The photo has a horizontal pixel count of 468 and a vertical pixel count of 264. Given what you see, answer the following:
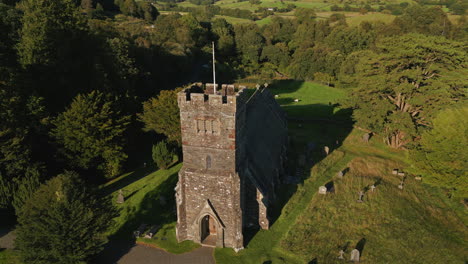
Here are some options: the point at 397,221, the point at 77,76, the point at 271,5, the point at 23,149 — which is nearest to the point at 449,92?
the point at 397,221

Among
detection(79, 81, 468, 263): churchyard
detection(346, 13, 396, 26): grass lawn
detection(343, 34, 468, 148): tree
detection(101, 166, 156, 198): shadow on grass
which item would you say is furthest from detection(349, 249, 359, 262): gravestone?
detection(346, 13, 396, 26): grass lawn

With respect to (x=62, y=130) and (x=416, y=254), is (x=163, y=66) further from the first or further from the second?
(x=416, y=254)

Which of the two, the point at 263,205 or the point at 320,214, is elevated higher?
the point at 263,205

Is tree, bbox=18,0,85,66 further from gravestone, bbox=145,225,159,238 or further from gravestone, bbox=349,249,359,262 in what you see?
gravestone, bbox=349,249,359,262

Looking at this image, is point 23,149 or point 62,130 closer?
point 23,149

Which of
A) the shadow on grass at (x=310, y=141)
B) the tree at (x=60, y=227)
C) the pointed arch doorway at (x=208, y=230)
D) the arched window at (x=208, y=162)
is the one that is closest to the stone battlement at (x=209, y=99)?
the arched window at (x=208, y=162)

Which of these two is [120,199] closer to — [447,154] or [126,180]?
[126,180]

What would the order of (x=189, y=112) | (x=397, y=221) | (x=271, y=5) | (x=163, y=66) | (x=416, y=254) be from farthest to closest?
1. (x=271, y=5)
2. (x=163, y=66)
3. (x=397, y=221)
4. (x=416, y=254)
5. (x=189, y=112)

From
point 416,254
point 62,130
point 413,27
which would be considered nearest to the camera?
point 416,254
